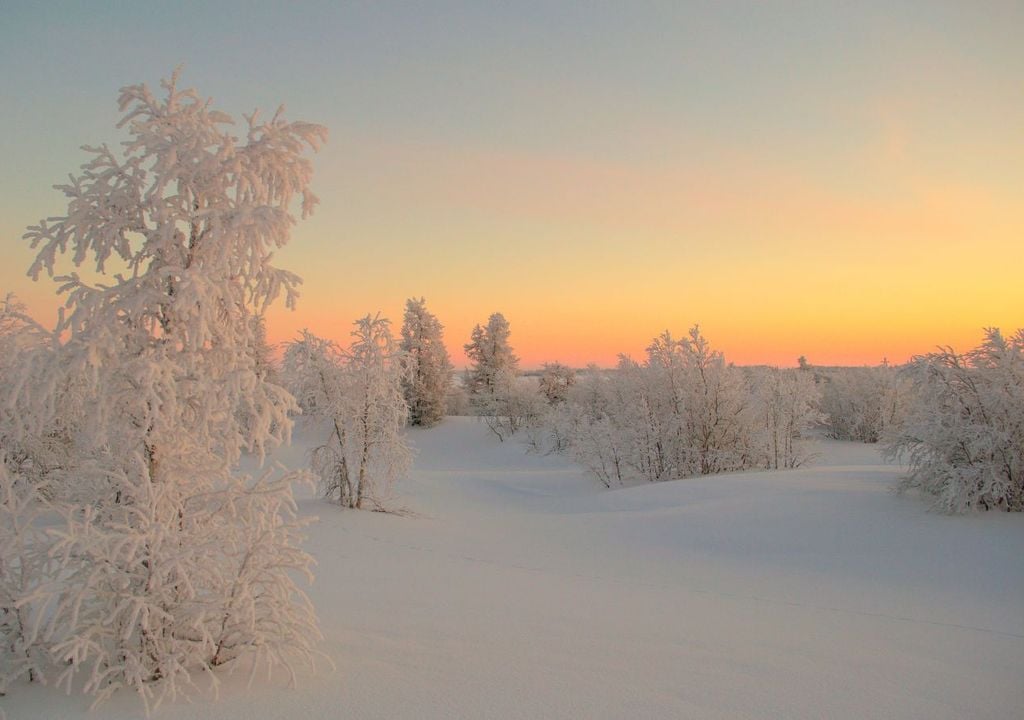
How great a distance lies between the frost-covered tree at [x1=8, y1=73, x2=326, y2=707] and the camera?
334 centimetres

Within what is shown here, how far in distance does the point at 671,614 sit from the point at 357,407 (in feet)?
27.1

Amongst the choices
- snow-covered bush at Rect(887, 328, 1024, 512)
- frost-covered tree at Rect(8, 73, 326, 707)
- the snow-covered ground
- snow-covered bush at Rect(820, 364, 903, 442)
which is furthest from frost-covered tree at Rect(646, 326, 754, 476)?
frost-covered tree at Rect(8, 73, 326, 707)

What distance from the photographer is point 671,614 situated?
19.9 feet

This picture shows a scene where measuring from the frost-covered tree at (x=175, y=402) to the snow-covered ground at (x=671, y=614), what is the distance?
15.1 inches

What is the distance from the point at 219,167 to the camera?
3.62 m

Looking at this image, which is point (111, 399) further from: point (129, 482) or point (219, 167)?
point (219, 167)

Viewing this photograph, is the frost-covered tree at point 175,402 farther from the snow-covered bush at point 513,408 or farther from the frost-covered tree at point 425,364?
the frost-covered tree at point 425,364

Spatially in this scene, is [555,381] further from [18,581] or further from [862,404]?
[18,581]

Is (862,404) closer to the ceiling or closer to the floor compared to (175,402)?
closer to the floor

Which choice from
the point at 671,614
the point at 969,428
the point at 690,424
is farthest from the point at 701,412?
the point at 671,614

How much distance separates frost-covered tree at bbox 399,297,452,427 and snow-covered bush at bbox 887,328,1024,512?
93.3ft

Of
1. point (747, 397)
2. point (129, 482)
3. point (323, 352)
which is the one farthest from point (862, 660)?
point (747, 397)

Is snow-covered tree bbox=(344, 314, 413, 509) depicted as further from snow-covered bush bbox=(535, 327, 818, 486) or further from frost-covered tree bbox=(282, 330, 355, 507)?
snow-covered bush bbox=(535, 327, 818, 486)

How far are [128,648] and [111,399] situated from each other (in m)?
1.37
